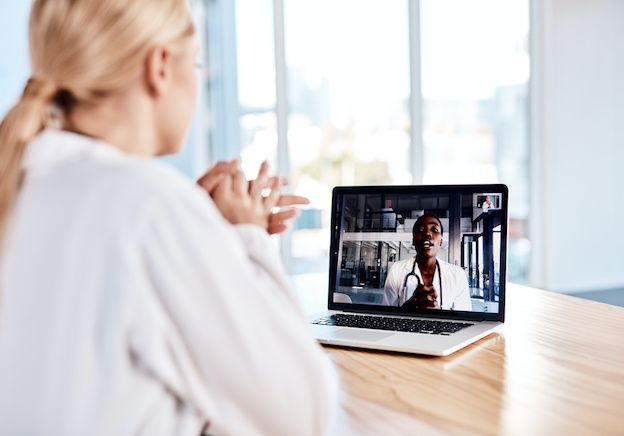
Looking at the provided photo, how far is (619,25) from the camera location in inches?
209

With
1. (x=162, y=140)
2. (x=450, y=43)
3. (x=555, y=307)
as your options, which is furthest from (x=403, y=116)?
(x=162, y=140)

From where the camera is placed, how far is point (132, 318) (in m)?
0.65

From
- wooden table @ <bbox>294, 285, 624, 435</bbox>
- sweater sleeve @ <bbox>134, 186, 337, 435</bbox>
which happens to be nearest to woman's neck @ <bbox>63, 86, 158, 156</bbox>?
sweater sleeve @ <bbox>134, 186, 337, 435</bbox>

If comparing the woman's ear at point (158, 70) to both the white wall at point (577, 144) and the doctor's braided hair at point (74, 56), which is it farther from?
the white wall at point (577, 144)

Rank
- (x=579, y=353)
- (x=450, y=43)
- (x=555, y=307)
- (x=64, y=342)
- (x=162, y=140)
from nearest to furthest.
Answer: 1. (x=64, y=342)
2. (x=162, y=140)
3. (x=579, y=353)
4. (x=555, y=307)
5. (x=450, y=43)

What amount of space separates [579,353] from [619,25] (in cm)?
475

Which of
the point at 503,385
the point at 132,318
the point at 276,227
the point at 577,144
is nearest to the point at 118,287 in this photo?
the point at 132,318

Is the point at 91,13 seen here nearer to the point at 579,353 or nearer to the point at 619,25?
the point at 579,353

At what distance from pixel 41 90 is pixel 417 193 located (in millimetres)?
909

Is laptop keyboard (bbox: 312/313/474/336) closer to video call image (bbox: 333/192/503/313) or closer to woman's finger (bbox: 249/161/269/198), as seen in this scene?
video call image (bbox: 333/192/503/313)

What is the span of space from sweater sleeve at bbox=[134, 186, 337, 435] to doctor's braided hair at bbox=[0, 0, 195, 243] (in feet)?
0.54

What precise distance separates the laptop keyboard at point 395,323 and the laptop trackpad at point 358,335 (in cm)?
3

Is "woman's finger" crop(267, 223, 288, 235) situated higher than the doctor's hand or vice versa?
"woman's finger" crop(267, 223, 288, 235)

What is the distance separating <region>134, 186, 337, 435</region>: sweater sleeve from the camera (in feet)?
2.15
